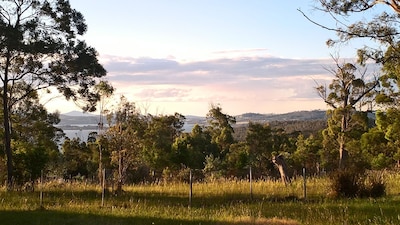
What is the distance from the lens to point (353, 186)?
44.4 feet

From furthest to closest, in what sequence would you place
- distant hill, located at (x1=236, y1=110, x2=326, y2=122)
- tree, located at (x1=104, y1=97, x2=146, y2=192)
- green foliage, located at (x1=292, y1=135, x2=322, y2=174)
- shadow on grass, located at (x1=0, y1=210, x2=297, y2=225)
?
distant hill, located at (x1=236, y1=110, x2=326, y2=122) → green foliage, located at (x1=292, y1=135, x2=322, y2=174) → tree, located at (x1=104, y1=97, x2=146, y2=192) → shadow on grass, located at (x1=0, y1=210, x2=297, y2=225)

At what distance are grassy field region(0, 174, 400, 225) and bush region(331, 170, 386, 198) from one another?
460 millimetres

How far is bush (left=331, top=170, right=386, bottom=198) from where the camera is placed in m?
13.5

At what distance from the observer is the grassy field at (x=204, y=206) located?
9883mm

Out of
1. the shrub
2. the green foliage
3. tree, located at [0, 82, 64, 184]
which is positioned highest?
tree, located at [0, 82, 64, 184]

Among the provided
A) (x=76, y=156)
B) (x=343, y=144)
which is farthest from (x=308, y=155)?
(x=76, y=156)

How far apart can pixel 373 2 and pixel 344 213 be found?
5240mm

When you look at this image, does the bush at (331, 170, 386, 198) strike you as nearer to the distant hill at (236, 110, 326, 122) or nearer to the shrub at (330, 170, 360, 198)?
the shrub at (330, 170, 360, 198)

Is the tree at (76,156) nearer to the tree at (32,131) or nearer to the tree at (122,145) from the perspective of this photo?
the tree at (32,131)

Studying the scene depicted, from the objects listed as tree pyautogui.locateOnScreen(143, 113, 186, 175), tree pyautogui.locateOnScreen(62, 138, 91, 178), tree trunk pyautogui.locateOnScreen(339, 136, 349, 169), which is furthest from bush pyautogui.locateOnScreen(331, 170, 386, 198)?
tree pyautogui.locateOnScreen(62, 138, 91, 178)

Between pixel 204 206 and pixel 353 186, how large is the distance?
441 centimetres

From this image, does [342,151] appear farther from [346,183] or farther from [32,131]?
[32,131]

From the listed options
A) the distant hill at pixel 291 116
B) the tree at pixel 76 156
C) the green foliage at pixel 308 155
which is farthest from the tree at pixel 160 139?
the distant hill at pixel 291 116

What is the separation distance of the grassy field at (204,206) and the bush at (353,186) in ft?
1.51
